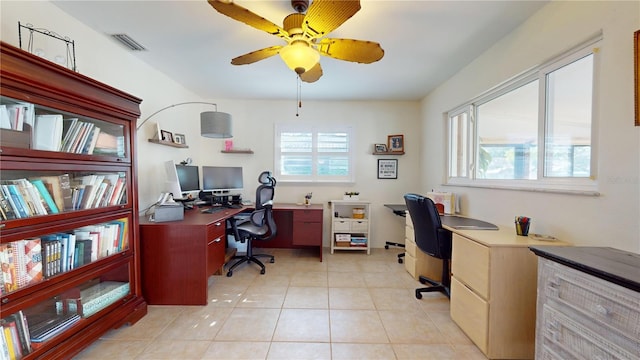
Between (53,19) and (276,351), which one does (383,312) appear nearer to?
(276,351)

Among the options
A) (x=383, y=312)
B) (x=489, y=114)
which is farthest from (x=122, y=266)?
(x=489, y=114)

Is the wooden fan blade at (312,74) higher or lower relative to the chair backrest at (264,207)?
higher

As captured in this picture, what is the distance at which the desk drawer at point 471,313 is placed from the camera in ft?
5.23

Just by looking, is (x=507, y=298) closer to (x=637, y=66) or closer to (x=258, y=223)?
(x=637, y=66)

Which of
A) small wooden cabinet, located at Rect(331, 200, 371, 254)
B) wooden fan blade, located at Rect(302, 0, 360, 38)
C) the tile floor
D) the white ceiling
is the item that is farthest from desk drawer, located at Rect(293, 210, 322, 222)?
wooden fan blade, located at Rect(302, 0, 360, 38)

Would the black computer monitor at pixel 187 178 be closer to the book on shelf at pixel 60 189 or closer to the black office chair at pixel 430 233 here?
the book on shelf at pixel 60 189

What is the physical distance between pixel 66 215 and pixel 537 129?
135 inches

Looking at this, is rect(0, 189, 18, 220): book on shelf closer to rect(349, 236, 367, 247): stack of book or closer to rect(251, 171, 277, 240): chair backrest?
rect(251, 171, 277, 240): chair backrest

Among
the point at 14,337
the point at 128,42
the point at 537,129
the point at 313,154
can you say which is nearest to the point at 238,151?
the point at 313,154

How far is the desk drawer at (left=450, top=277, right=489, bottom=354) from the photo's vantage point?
5.23 ft

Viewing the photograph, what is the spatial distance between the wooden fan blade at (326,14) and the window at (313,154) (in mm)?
2396

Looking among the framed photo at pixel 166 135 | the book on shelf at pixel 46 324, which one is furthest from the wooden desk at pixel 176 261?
the framed photo at pixel 166 135

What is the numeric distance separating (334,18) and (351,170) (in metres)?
2.73

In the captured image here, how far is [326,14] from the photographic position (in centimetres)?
136
